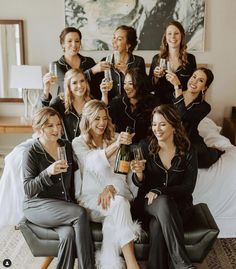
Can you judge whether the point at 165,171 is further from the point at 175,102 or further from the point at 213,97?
the point at 213,97

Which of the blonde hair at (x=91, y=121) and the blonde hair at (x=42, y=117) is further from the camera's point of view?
the blonde hair at (x=91, y=121)

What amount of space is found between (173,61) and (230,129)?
1520 millimetres

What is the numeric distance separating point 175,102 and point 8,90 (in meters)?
2.47

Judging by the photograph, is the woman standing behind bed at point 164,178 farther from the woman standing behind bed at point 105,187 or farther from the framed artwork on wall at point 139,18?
the framed artwork on wall at point 139,18

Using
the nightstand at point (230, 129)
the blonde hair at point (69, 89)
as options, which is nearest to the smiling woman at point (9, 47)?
the blonde hair at point (69, 89)

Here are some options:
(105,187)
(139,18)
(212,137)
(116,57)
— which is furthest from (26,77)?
(105,187)

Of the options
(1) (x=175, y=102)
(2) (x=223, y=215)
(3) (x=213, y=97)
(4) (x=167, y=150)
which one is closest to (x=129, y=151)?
(4) (x=167, y=150)

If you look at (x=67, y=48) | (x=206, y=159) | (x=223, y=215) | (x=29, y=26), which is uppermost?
(x=29, y=26)

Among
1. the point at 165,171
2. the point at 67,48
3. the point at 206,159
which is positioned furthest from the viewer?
the point at 67,48

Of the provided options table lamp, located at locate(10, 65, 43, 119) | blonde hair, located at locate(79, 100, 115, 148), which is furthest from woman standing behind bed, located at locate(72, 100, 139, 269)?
table lamp, located at locate(10, 65, 43, 119)

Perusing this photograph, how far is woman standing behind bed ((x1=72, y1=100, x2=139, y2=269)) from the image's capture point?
2430 mm

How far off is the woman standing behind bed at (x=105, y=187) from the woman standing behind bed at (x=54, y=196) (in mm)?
85

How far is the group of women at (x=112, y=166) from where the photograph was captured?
2434mm

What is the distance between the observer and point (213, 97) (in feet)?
16.2
